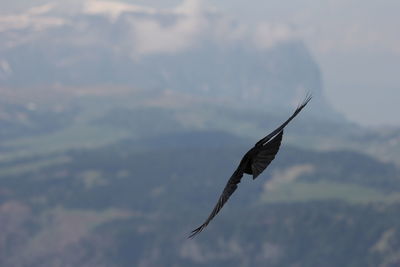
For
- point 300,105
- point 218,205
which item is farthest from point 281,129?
point 218,205

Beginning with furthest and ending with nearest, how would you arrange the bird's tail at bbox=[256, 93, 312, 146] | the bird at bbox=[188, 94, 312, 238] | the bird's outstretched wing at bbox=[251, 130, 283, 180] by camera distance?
the bird's outstretched wing at bbox=[251, 130, 283, 180]
the bird at bbox=[188, 94, 312, 238]
the bird's tail at bbox=[256, 93, 312, 146]

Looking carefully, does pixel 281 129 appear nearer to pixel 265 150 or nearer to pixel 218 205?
pixel 265 150

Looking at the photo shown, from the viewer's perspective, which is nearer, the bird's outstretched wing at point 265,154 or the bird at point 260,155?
the bird at point 260,155

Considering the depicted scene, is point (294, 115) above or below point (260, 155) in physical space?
below

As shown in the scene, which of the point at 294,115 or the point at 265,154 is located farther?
the point at 265,154

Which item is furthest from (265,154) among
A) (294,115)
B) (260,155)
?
(294,115)

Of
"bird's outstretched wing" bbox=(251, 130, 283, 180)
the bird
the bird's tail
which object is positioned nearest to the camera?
the bird's tail

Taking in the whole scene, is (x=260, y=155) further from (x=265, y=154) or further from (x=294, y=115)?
(x=294, y=115)

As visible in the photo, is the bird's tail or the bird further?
the bird
